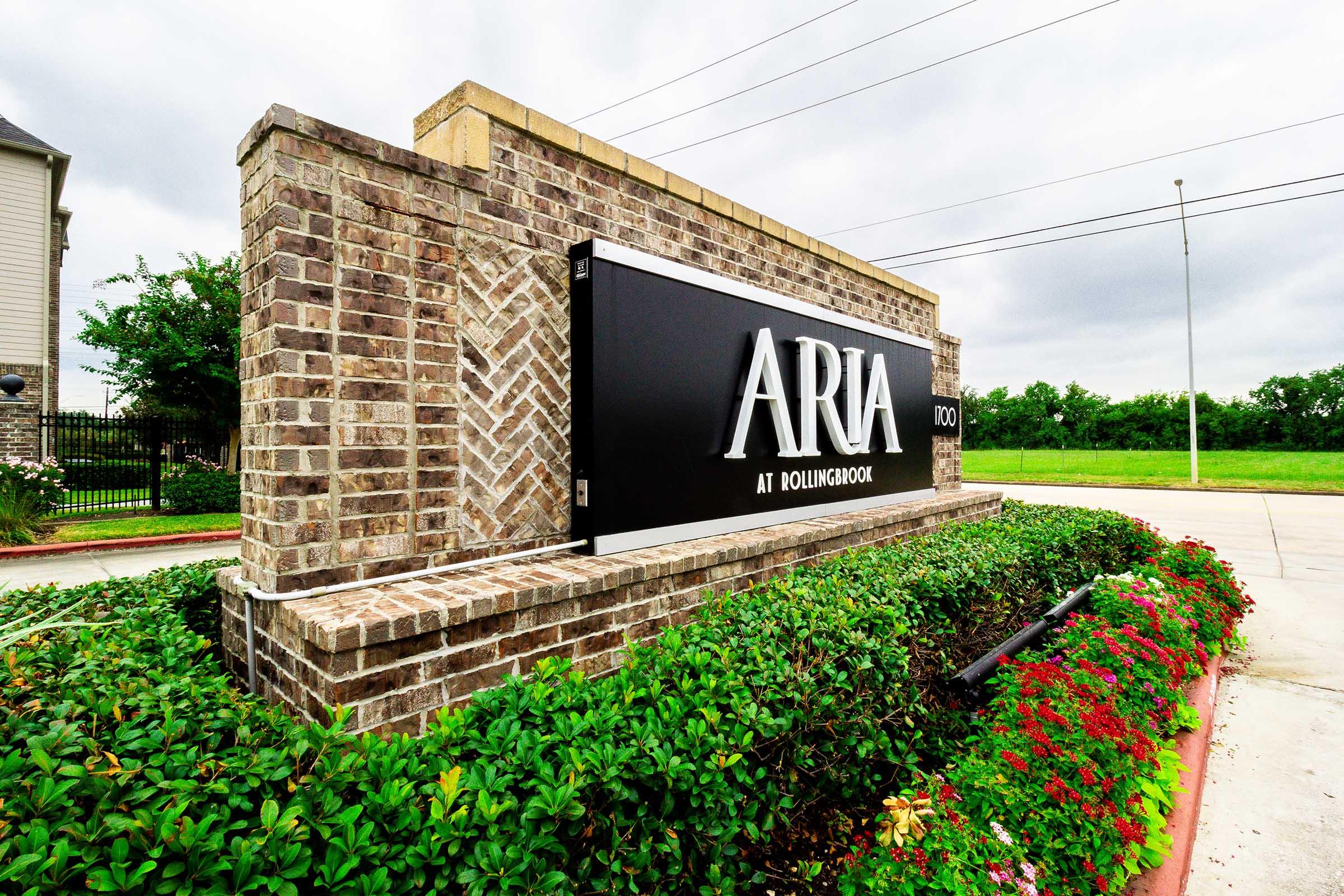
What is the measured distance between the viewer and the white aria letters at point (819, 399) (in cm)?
459

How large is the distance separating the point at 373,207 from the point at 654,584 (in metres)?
2.28

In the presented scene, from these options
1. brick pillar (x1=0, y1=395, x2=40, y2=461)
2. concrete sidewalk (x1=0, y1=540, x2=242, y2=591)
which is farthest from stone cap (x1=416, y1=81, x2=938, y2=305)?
brick pillar (x1=0, y1=395, x2=40, y2=461)

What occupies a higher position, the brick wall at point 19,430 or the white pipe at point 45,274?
the white pipe at point 45,274

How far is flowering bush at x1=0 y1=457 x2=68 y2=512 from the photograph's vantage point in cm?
1007

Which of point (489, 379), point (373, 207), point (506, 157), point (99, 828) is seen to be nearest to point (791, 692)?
point (99, 828)

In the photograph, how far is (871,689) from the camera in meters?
2.52

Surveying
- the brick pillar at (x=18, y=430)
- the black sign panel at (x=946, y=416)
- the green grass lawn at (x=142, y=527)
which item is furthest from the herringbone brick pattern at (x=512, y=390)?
the brick pillar at (x=18, y=430)

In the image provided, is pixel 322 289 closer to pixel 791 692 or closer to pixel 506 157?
pixel 506 157

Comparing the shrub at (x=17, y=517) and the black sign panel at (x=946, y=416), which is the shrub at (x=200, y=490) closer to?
the shrub at (x=17, y=517)

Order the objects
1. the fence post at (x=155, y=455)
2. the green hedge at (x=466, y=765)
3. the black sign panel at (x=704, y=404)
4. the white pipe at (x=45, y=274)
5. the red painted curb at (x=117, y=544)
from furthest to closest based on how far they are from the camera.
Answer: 1. the white pipe at (x=45, y=274)
2. the fence post at (x=155, y=455)
3. the red painted curb at (x=117, y=544)
4. the black sign panel at (x=704, y=404)
5. the green hedge at (x=466, y=765)

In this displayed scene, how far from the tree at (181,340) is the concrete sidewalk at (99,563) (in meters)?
6.26

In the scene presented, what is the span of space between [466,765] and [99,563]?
9990 millimetres

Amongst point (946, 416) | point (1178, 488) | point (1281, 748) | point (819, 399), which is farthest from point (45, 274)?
point (1178, 488)

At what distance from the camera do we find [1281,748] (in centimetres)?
347
